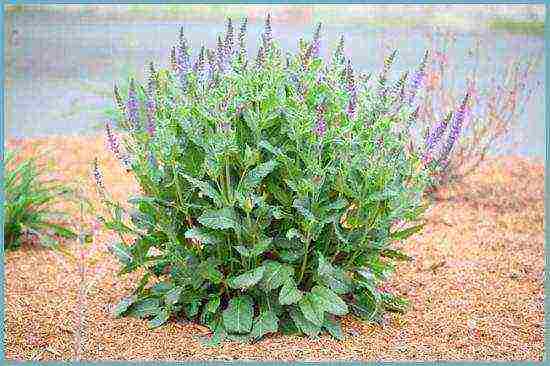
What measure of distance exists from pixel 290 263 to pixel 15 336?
3.56 ft

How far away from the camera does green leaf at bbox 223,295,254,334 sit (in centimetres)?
333

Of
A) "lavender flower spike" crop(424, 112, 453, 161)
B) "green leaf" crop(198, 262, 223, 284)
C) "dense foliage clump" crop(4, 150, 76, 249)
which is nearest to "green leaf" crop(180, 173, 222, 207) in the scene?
"green leaf" crop(198, 262, 223, 284)

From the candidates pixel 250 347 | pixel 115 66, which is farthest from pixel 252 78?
pixel 115 66

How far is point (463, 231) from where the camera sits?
513 centimetres

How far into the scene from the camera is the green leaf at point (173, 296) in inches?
134

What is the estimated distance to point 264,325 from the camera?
3344mm

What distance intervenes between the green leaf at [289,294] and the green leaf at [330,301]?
3.4 inches

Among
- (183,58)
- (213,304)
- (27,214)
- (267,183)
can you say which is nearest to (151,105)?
(183,58)

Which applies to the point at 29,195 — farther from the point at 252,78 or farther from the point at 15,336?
the point at 252,78

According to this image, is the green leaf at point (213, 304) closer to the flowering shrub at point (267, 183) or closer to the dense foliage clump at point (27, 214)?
the flowering shrub at point (267, 183)

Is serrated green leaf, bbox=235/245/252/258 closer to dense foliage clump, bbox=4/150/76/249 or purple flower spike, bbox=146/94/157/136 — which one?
purple flower spike, bbox=146/94/157/136

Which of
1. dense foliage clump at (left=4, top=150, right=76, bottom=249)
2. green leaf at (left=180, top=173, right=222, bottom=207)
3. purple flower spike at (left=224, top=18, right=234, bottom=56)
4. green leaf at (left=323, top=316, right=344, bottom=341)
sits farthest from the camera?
dense foliage clump at (left=4, top=150, right=76, bottom=249)

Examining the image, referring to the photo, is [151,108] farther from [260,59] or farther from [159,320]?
[159,320]

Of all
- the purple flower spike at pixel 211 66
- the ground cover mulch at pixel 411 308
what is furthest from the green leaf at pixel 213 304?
the purple flower spike at pixel 211 66
